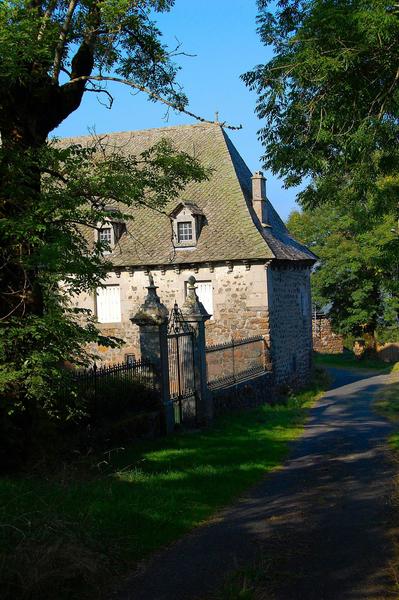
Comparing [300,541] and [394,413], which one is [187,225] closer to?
[394,413]

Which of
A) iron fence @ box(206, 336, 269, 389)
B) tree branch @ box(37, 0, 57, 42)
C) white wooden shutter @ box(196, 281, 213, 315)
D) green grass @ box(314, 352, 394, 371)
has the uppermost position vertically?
tree branch @ box(37, 0, 57, 42)

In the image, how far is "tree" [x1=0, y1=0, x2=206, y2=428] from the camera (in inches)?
313

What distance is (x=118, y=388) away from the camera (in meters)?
11.8

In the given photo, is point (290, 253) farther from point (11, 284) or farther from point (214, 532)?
point (214, 532)

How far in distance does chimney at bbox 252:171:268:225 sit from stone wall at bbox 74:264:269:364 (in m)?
2.44

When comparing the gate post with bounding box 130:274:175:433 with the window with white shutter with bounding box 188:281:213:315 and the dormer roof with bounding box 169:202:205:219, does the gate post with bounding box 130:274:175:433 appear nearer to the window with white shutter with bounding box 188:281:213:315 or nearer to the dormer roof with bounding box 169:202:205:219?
the window with white shutter with bounding box 188:281:213:315

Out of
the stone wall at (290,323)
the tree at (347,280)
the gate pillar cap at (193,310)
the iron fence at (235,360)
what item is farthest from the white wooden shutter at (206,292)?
the tree at (347,280)

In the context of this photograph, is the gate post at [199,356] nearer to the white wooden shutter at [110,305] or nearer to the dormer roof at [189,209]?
the dormer roof at [189,209]

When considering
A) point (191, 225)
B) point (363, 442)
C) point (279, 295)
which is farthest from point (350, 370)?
point (363, 442)

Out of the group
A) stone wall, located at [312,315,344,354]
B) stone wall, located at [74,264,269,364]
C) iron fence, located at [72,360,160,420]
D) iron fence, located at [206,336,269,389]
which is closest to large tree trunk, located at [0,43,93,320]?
iron fence, located at [72,360,160,420]

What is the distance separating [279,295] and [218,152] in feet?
19.3

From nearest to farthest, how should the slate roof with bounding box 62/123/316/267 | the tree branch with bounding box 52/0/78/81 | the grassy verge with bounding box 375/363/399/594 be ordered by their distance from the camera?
the grassy verge with bounding box 375/363/399/594 < the tree branch with bounding box 52/0/78/81 < the slate roof with bounding box 62/123/316/267

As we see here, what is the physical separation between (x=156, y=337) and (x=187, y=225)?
404 inches

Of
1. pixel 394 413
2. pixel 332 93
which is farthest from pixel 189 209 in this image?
pixel 332 93
